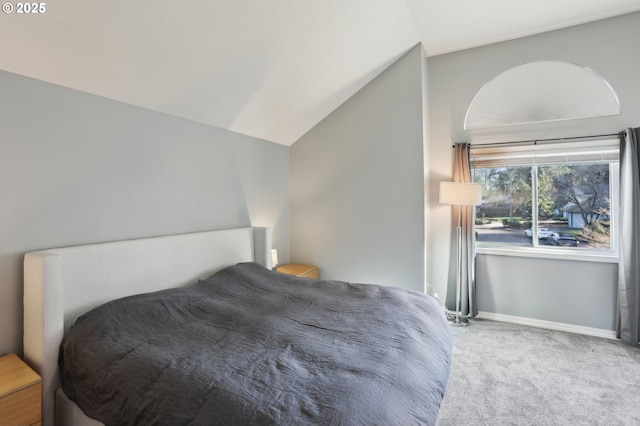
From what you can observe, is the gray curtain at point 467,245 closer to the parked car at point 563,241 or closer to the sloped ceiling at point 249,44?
the parked car at point 563,241

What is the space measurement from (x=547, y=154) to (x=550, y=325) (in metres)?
1.78

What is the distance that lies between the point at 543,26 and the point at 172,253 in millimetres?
4073

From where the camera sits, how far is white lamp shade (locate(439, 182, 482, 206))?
312 cm

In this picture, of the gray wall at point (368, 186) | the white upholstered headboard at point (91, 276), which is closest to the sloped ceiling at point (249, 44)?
the gray wall at point (368, 186)

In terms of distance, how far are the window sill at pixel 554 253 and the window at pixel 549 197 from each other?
13 millimetres

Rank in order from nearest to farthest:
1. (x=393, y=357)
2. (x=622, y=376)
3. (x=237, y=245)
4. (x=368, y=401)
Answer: (x=368, y=401) < (x=393, y=357) < (x=622, y=376) < (x=237, y=245)

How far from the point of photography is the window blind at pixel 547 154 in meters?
3.00

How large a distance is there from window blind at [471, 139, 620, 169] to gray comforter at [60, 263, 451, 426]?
2.16 m

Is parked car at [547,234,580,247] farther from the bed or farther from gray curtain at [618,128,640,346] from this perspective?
the bed

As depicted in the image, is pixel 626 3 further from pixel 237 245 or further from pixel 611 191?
pixel 237 245

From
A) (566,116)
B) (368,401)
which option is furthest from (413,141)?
(368,401)

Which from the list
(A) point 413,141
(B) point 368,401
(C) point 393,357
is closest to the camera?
(B) point 368,401

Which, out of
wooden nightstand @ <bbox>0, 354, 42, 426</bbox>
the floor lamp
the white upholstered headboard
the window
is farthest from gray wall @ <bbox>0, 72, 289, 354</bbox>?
the window

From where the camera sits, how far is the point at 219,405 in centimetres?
109
